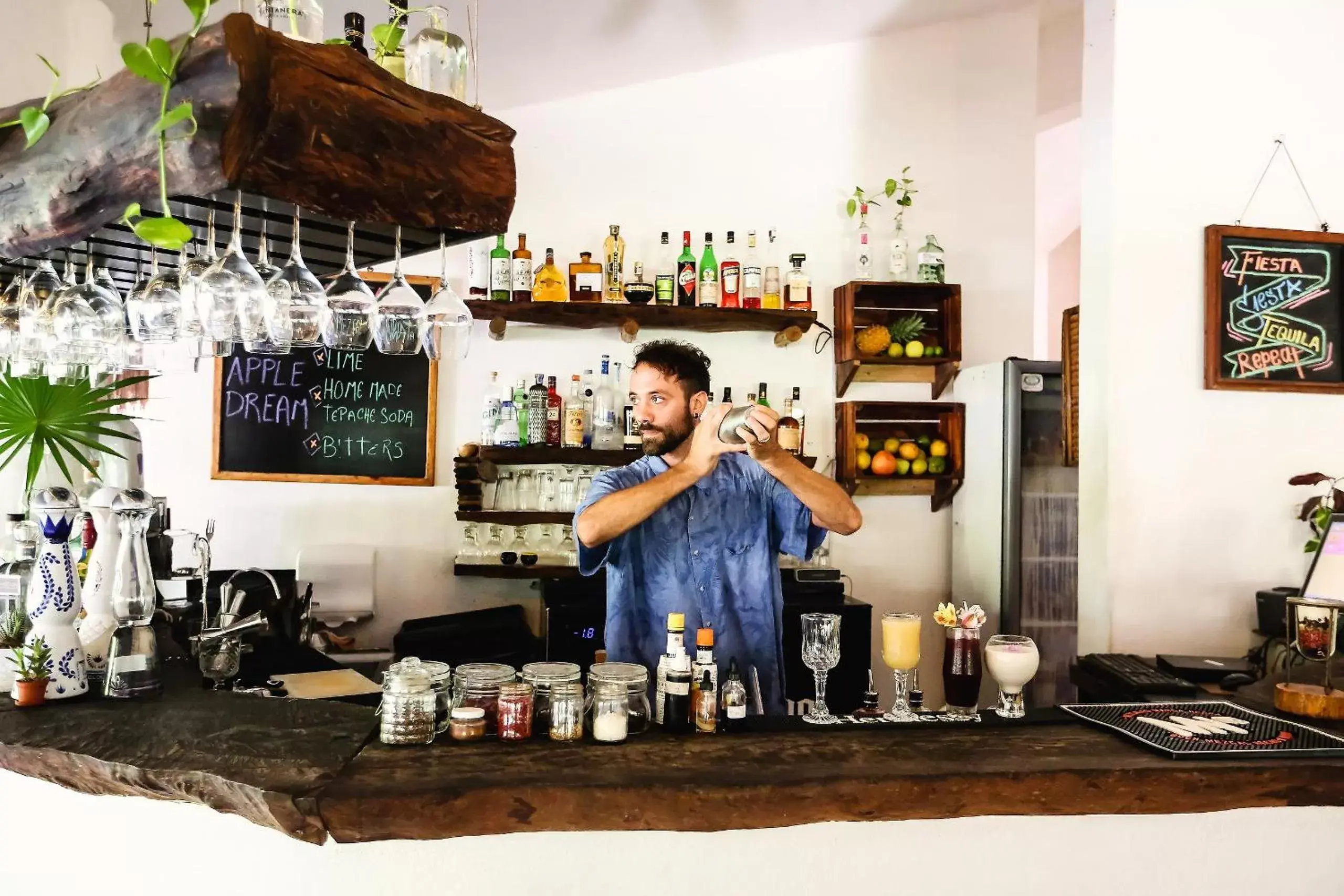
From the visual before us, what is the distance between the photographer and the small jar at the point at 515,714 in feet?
5.45

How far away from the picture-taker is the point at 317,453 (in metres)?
3.96

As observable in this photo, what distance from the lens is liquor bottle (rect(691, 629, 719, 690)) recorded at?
1.73m

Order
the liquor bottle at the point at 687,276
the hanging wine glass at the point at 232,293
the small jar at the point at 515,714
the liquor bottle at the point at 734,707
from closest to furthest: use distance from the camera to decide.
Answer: the hanging wine glass at the point at 232,293 → the small jar at the point at 515,714 → the liquor bottle at the point at 734,707 → the liquor bottle at the point at 687,276

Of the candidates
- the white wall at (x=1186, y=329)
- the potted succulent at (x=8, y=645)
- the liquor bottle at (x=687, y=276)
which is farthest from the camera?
the liquor bottle at (x=687, y=276)

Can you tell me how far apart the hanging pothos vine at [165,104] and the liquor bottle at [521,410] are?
8.06ft

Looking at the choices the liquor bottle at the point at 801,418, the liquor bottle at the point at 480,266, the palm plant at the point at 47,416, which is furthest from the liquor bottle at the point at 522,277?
the palm plant at the point at 47,416

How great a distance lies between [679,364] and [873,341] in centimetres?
175

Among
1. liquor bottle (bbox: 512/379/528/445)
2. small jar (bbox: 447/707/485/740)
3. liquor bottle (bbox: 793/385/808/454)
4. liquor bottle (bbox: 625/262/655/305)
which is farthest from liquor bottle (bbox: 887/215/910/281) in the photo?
small jar (bbox: 447/707/485/740)

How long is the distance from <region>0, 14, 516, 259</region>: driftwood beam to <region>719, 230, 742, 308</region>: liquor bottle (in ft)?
7.58

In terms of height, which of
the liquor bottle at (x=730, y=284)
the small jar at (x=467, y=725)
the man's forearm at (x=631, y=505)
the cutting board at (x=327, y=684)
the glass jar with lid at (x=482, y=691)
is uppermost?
the liquor bottle at (x=730, y=284)

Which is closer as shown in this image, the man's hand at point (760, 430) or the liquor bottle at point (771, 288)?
the man's hand at point (760, 430)

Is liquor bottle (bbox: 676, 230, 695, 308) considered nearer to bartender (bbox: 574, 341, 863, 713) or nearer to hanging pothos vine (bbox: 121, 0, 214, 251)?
bartender (bbox: 574, 341, 863, 713)

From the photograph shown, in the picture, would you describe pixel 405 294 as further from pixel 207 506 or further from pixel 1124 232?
pixel 207 506

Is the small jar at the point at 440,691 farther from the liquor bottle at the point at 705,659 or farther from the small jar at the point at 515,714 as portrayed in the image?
the liquor bottle at the point at 705,659
